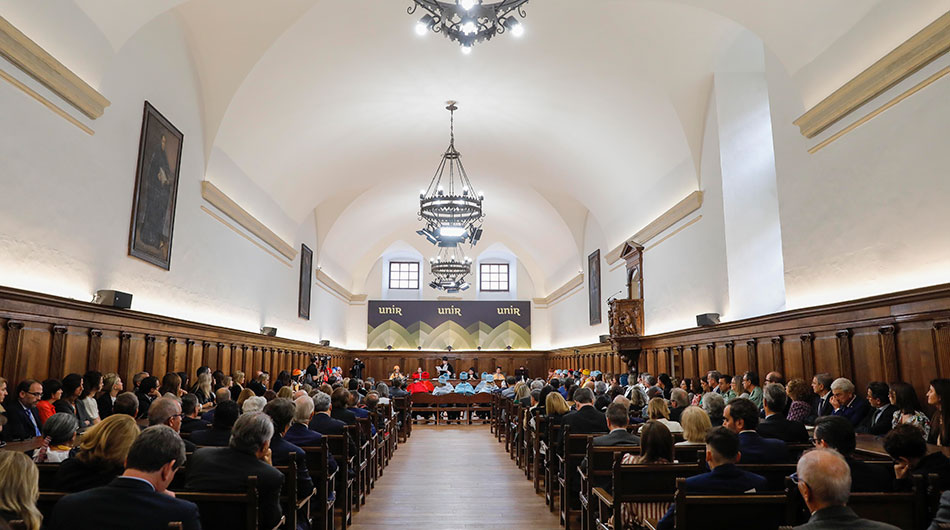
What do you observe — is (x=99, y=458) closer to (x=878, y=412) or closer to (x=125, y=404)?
(x=125, y=404)

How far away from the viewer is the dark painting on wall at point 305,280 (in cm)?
1850

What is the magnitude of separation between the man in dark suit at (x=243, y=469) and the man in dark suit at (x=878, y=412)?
5.03 metres

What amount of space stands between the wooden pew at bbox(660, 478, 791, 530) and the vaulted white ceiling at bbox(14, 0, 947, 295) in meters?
5.29

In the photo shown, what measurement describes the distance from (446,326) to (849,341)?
21121 mm

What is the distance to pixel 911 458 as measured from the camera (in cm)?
338

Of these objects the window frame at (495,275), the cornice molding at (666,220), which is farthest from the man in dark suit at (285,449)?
the window frame at (495,275)

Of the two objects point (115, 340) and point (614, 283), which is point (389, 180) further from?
point (115, 340)

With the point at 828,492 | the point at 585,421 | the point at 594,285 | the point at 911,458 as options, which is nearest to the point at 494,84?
the point at 594,285

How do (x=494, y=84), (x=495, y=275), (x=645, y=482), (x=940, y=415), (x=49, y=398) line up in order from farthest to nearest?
(x=495, y=275) → (x=494, y=84) → (x=49, y=398) → (x=940, y=415) → (x=645, y=482)

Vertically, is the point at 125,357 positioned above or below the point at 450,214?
below

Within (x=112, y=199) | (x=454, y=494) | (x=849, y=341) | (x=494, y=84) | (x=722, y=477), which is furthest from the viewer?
(x=494, y=84)

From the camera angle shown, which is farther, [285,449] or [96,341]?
[96,341]

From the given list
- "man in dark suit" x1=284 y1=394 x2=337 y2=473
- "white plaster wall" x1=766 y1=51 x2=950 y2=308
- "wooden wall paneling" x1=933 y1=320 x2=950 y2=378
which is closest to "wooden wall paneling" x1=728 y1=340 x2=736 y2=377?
"white plaster wall" x1=766 y1=51 x2=950 y2=308

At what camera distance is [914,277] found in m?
6.14
